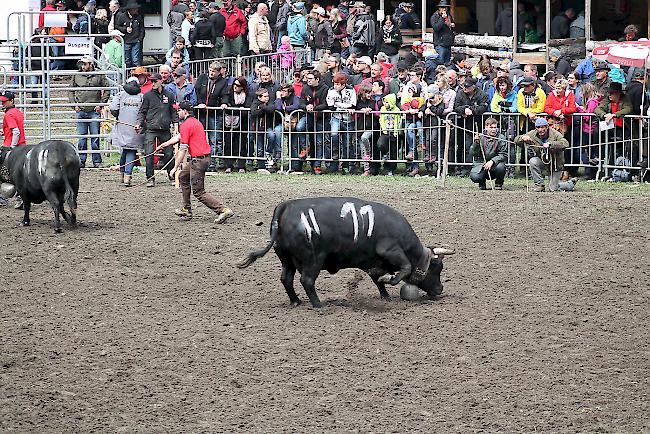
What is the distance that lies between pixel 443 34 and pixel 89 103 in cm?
766

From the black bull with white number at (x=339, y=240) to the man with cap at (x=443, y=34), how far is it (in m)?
14.8

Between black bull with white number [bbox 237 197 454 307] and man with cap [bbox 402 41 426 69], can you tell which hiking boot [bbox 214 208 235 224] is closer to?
black bull with white number [bbox 237 197 454 307]

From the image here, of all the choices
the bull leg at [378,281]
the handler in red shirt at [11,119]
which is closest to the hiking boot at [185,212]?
the handler in red shirt at [11,119]

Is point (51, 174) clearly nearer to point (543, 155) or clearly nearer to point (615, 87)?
point (543, 155)

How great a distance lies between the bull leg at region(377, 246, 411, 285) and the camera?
11.5 metres

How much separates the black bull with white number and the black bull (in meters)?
5.21

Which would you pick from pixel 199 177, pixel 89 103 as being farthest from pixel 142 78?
pixel 199 177

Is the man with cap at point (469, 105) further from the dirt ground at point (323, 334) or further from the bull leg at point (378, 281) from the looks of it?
the bull leg at point (378, 281)

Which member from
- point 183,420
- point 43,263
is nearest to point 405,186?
point 43,263

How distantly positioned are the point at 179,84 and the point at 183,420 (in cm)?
1433

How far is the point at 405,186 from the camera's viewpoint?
20.0m

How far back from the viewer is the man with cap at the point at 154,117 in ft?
67.5

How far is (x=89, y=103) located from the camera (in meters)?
23.2

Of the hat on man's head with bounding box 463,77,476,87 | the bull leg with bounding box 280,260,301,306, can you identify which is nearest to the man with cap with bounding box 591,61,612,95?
the hat on man's head with bounding box 463,77,476,87
